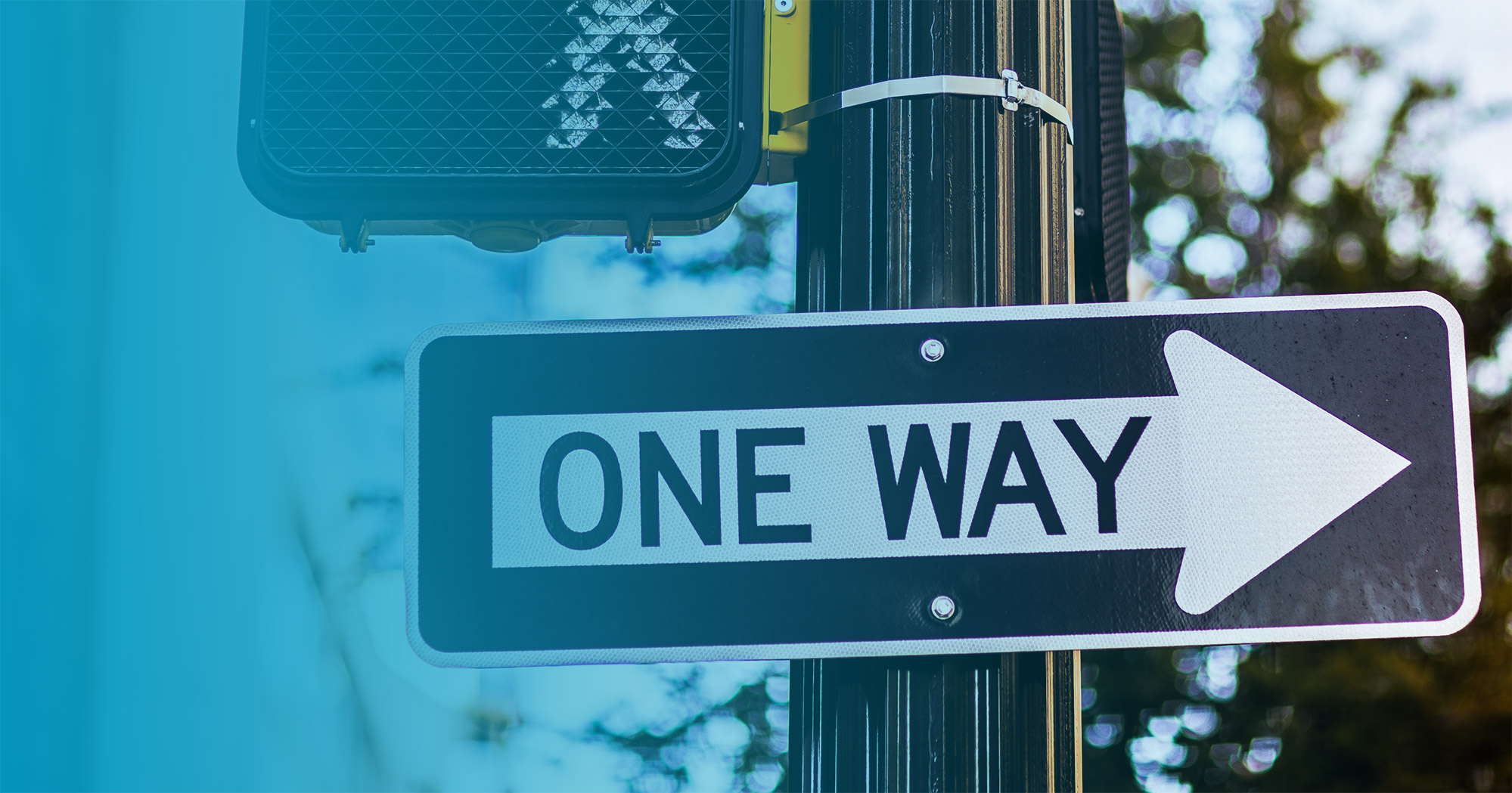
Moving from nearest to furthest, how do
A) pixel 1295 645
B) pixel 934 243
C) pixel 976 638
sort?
pixel 976 638 → pixel 934 243 → pixel 1295 645

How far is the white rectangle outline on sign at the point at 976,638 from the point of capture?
88 cm

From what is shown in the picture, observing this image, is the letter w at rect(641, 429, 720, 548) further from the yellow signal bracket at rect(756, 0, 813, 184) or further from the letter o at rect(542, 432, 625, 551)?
the yellow signal bracket at rect(756, 0, 813, 184)

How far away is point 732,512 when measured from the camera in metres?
0.90

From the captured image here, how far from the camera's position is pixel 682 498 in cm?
90

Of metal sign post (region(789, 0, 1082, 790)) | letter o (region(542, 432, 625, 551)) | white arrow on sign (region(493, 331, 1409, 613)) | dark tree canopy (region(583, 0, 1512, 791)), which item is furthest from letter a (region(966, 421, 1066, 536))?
dark tree canopy (region(583, 0, 1512, 791))

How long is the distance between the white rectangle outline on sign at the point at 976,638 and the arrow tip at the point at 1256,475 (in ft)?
0.15

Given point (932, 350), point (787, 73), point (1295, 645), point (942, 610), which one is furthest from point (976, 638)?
point (1295, 645)

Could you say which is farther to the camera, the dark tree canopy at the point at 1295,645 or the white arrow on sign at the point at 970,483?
the dark tree canopy at the point at 1295,645

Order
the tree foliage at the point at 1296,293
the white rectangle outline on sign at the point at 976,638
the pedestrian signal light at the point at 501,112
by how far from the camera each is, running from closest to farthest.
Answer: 1. the white rectangle outline on sign at the point at 976,638
2. the pedestrian signal light at the point at 501,112
3. the tree foliage at the point at 1296,293

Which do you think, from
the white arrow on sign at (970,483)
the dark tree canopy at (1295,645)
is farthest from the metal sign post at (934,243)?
the dark tree canopy at (1295,645)

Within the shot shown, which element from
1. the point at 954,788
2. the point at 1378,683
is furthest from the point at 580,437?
the point at 1378,683

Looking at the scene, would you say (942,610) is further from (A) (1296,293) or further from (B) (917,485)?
(A) (1296,293)

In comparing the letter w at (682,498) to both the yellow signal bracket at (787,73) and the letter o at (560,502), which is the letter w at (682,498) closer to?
the letter o at (560,502)

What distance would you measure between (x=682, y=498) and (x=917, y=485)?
6.5 inches
